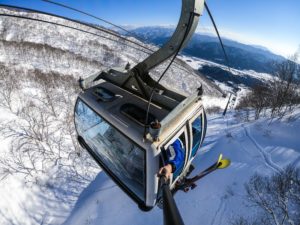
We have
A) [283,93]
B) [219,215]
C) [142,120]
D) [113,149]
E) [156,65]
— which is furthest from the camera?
[283,93]

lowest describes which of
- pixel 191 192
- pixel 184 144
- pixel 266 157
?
Answer: pixel 191 192

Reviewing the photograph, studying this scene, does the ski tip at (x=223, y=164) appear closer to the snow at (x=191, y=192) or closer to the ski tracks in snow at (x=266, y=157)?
the snow at (x=191, y=192)

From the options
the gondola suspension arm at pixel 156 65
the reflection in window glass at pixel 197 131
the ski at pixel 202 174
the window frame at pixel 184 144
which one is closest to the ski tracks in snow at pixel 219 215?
the ski at pixel 202 174

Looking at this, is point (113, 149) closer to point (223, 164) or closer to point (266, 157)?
point (223, 164)

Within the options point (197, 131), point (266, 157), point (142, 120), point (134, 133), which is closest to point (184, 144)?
point (197, 131)

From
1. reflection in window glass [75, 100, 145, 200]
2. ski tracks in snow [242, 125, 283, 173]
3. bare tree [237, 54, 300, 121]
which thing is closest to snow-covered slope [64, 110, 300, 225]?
ski tracks in snow [242, 125, 283, 173]

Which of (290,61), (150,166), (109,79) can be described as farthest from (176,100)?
(290,61)
